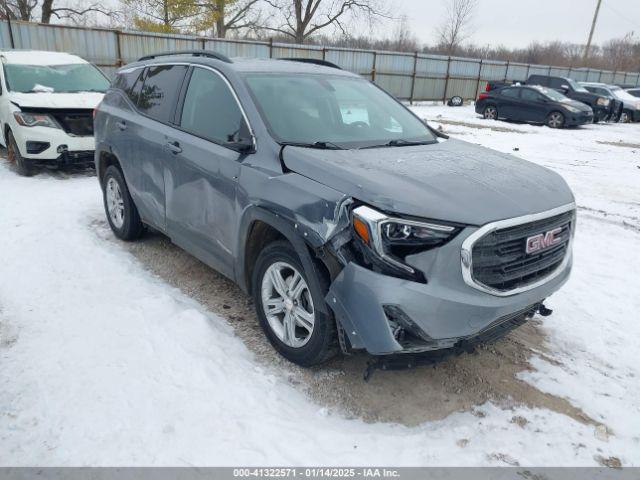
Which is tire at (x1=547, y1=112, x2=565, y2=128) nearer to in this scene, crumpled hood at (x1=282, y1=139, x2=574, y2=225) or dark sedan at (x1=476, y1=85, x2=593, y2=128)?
dark sedan at (x1=476, y1=85, x2=593, y2=128)

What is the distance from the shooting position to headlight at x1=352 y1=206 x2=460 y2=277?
2525 mm

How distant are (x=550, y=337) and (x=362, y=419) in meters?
1.83

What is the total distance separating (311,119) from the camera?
3572mm

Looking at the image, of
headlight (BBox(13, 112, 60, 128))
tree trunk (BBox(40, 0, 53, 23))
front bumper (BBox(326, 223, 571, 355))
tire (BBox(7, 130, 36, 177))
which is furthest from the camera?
tree trunk (BBox(40, 0, 53, 23))

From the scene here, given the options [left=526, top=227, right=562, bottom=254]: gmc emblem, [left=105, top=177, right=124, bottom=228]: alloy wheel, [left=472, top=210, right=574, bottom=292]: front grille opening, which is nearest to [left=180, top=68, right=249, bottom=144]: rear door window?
[left=105, top=177, right=124, bottom=228]: alloy wheel

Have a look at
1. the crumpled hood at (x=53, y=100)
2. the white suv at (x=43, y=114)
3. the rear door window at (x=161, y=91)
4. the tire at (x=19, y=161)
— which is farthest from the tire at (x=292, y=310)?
the tire at (x=19, y=161)

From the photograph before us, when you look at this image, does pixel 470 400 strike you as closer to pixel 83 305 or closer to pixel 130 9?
pixel 83 305

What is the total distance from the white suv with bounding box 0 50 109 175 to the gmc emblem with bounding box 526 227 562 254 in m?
6.82

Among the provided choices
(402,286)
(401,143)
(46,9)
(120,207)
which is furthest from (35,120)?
(46,9)

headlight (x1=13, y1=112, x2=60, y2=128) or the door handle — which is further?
headlight (x1=13, y1=112, x2=60, y2=128)

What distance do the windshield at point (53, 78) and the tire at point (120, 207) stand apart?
384cm

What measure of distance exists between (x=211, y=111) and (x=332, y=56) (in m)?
19.7

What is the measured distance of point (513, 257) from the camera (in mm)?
2748

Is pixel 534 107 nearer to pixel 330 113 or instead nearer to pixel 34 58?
pixel 34 58
